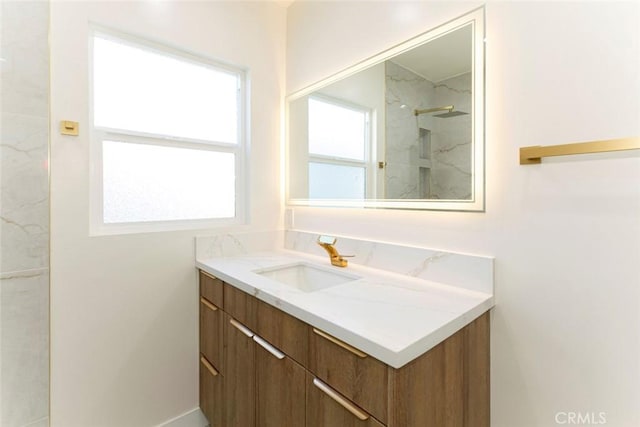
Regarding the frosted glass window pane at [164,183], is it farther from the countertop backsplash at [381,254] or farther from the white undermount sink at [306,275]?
the white undermount sink at [306,275]

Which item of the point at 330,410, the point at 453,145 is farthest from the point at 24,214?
the point at 453,145

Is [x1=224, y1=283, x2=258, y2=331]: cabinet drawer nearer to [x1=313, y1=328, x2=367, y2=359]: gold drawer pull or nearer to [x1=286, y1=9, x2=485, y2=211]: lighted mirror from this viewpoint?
[x1=313, y1=328, x2=367, y2=359]: gold drawer pull

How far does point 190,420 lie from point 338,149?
1.83 m

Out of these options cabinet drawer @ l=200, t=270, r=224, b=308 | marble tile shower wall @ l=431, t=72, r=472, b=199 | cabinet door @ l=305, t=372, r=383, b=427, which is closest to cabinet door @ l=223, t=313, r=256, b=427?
cabinet drawer @ l=200, t=270, r=224, b=308

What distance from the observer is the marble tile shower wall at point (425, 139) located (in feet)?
3.97

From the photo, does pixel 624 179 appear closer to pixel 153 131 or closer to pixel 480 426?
pixel 480 426

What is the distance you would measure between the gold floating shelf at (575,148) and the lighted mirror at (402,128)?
176mm

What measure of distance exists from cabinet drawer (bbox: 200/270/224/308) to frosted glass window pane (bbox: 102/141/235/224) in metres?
0.40

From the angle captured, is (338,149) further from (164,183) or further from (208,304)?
(208,304)

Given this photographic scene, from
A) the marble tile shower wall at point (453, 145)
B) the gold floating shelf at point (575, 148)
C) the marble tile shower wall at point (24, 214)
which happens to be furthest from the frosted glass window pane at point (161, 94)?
the gold floating shelf at point (575, 148)

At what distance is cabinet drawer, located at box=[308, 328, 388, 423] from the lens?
0.74 meters

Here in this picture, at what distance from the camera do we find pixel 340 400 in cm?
84

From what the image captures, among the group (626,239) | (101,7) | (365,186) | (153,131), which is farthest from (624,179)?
(101,7)

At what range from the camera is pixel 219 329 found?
4.94ft
